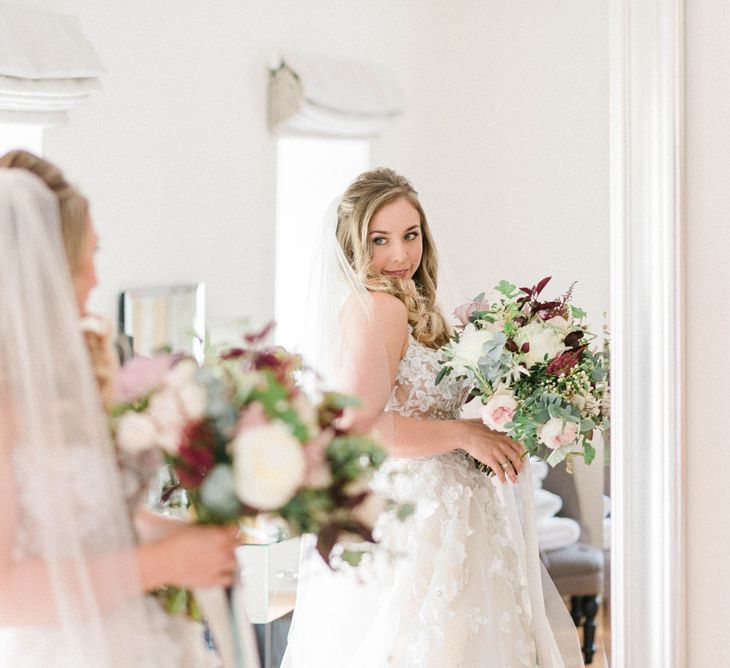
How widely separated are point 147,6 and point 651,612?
1.34 meters

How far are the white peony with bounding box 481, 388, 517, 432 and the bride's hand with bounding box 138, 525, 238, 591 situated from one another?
2.03ft

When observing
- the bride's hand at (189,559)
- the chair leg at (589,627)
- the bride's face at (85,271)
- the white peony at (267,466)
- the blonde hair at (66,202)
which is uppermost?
the blonde hair at (66,202)

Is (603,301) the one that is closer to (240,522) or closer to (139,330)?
(240,522)

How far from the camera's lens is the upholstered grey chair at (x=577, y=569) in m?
1.46

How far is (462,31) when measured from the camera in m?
1.59

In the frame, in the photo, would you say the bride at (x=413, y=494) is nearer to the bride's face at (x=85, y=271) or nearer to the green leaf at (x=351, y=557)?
the green leaf at (x=351, y=557)

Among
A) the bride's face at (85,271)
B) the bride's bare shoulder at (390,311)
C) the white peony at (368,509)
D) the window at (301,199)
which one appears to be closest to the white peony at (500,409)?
the bride's bare shoulder at (390,311)

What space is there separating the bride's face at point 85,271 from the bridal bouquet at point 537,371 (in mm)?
723

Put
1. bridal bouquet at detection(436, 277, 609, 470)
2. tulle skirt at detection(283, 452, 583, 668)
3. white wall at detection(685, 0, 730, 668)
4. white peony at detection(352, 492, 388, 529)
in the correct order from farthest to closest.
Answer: tulle skirt at detection(283, 452, 583, 668) → bridal bouquet at detection(436, 277, 609, 470) → white wall at detection(685, 0, 730, 668) → white peony at detection(352, 492, 388, 529)

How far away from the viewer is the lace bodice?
5.42ft

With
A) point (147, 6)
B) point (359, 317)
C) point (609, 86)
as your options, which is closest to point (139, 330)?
point (359, 317)

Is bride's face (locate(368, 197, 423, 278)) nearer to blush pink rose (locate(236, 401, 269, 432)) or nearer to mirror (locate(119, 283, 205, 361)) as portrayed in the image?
mirror (locate(119, 283, 205, 361))

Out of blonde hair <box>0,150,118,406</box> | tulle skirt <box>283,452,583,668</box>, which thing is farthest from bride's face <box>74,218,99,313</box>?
tulle skirt <box>283,452,583,668</box>

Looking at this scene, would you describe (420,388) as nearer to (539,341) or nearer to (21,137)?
(539,341)
